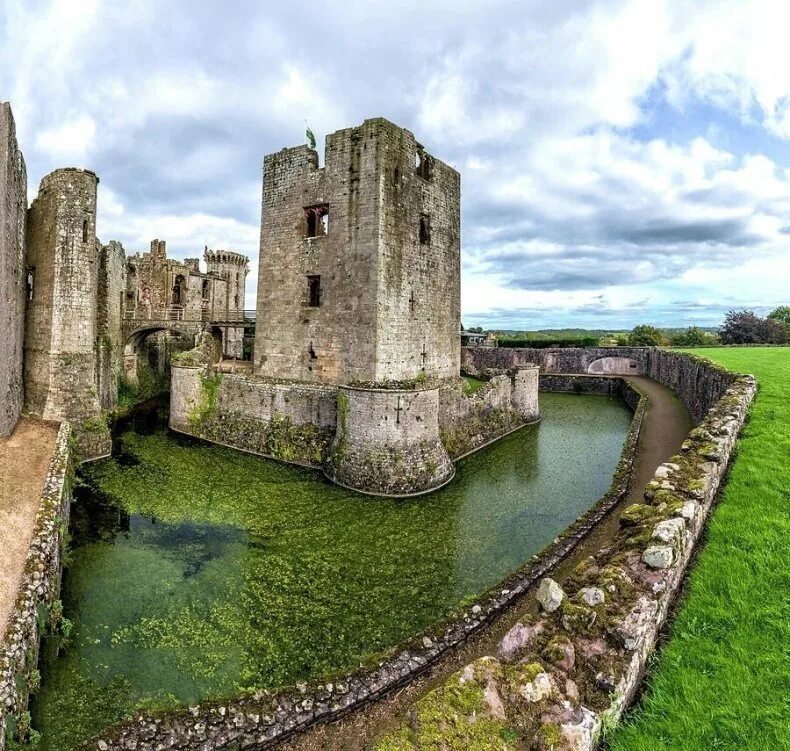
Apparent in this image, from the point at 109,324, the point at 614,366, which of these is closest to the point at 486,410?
the point at 109,324

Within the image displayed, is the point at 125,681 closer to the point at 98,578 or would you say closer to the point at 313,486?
the point at 98,578

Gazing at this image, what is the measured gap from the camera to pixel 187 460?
14.1 meters

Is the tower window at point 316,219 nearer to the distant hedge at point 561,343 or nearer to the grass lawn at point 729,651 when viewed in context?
the grass lawn at point 729,651

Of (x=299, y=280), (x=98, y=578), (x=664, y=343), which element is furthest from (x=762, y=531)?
(x=664, y=343)

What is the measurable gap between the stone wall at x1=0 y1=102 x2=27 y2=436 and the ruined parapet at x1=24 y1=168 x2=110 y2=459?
506 mm

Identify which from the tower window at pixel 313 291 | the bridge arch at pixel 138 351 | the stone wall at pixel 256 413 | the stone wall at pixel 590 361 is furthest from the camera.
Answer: the stone wall at pixel 590 361

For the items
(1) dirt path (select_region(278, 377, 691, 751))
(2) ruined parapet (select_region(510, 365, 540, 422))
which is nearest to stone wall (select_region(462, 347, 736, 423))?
(2) ruined parapet (select_region(510, 365, 540, 422))

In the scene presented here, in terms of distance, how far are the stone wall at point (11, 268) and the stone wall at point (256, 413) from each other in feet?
15.0

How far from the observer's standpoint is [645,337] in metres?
39.5

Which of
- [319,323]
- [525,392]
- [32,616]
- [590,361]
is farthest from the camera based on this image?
[590,361]

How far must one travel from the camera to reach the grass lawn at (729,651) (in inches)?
106

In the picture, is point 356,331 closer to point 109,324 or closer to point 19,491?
point 19,491

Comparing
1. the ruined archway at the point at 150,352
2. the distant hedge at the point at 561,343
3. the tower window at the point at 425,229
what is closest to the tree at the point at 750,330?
the distant hedge at the point at 561,343

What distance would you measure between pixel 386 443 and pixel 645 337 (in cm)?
3459
